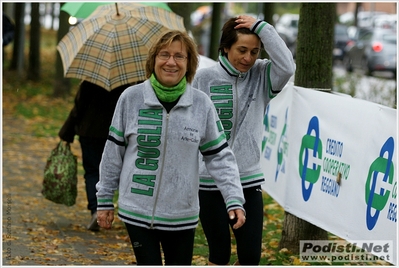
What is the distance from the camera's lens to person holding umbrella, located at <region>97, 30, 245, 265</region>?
174 inches

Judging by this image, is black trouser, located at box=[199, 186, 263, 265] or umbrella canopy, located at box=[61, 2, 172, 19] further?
umbrella canopy, located at box=[61, 2, 172, 19]

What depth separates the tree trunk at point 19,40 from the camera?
2616cm

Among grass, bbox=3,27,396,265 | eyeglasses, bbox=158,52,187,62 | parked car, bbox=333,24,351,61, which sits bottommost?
grass, bbox=3,27,396,265

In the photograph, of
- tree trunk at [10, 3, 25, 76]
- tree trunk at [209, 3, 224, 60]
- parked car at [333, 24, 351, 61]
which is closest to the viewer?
tree trunk at [209, 3, 224, 60]

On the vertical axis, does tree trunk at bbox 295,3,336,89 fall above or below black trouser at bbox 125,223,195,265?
above

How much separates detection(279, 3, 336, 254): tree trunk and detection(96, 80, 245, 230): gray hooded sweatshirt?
10.5ft

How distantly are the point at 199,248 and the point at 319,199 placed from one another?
140 centimetres

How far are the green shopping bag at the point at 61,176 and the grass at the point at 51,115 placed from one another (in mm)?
1373

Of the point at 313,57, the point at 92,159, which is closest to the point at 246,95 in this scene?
the point at 313,57

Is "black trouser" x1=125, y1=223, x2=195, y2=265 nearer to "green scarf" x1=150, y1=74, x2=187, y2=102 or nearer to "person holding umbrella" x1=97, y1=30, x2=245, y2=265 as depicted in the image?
"person holding umbrella" x1=97, y1=30, x2=245, y2=265

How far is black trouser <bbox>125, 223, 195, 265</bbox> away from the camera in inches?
178

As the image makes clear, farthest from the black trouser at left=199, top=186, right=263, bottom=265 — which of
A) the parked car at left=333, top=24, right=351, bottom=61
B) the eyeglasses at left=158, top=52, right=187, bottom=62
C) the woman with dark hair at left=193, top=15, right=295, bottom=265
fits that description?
the parked car at left=333, top=24, right=351, bottom=61

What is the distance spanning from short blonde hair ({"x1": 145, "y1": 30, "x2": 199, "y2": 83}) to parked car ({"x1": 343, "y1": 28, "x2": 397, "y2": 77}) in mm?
25991

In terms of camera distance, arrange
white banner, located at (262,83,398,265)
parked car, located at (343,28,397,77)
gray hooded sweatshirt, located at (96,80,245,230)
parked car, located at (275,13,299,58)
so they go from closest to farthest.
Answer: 1. gray hooded sweatshirt, located at (96,80,245,230)
2. white banner, located at (262,83,398,265)
3. parked car, located at (343,28,397,77)
4. parked car, located at (275,13,299,58)
